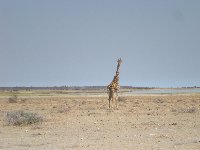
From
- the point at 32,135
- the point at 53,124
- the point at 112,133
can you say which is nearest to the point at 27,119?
the point at 53,124

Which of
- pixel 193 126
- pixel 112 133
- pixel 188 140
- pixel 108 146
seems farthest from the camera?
pixel 193 126

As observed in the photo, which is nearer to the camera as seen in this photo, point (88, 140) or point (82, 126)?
point (88, 140)

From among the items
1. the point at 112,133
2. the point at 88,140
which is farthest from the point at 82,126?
the point at 88,140

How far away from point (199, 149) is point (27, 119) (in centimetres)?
1096

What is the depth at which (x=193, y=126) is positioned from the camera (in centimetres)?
1992

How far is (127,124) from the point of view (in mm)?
21688

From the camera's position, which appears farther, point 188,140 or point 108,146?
point 188,140

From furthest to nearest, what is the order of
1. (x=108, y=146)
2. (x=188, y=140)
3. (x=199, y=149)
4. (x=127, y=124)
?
(x=127, y=124) → (x=188, y=140) → (x=108, y=146) → (x=199, y=149)

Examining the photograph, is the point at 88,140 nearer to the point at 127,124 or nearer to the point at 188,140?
the point at 188,140

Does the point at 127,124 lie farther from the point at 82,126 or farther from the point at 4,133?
the point at 4,133

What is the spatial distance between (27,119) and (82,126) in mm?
2783

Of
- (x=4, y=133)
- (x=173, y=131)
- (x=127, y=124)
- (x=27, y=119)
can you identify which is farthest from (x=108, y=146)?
(x=27, y=119)

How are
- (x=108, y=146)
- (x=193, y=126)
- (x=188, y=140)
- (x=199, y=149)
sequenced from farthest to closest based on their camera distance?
(x=193, y=126), (x=188, y=140), (x=108, y=146), (x=199, y=149)

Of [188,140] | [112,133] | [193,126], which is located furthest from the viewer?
[193,126]
